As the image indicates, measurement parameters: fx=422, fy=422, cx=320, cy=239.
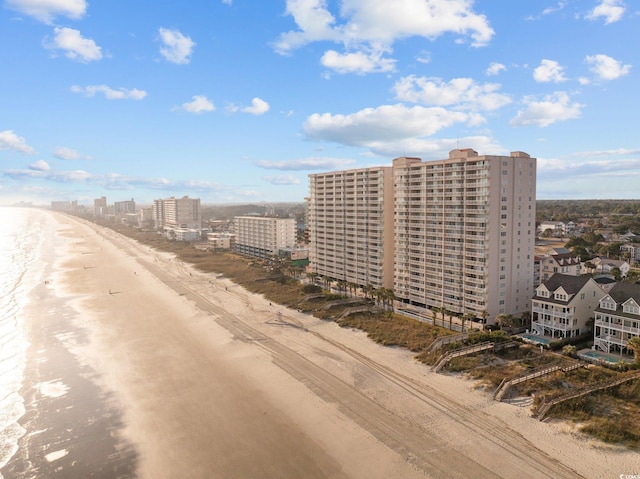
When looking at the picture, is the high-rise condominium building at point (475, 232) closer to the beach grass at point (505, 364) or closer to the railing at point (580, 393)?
the beach grass at point (505, 364)

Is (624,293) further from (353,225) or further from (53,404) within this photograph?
(53,404)

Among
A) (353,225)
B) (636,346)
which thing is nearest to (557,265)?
(636,346)

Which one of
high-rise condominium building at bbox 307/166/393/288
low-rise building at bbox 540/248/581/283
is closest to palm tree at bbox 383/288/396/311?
high-rise condominium building at bbox 307/166/393/288

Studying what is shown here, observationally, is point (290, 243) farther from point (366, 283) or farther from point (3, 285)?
point (3, 285)

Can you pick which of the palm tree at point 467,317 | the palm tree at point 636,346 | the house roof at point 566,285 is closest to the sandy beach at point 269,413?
the palm tree at point 467,317

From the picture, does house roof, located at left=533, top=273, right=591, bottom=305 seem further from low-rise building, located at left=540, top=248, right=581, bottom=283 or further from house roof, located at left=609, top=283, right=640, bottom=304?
low-rise building, located at left=540, top=248, right=581, bottom=283
